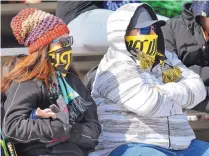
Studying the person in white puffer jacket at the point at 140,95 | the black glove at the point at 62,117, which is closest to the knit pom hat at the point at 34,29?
the black glove at the point at 62,117

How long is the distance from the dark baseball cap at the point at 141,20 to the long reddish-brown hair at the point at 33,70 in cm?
64

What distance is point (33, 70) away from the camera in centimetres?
275

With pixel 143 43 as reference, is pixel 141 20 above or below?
above

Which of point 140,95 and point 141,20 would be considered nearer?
point 140,95

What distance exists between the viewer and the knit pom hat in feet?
9.03

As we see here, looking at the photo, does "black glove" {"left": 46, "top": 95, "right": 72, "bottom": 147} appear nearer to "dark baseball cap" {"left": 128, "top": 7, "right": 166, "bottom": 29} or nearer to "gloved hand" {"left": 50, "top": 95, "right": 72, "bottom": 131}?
"gloved hand" {"left": 50, "top": 95, "right": 72, "bottom": 131}

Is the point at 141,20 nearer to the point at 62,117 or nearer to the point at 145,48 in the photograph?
the point at 145,48

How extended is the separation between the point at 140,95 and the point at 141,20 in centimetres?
52

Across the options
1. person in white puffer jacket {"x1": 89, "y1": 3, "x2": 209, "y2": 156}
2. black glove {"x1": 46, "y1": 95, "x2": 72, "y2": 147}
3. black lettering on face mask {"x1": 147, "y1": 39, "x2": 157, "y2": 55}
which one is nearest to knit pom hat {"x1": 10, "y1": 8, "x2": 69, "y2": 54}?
black glove {"x1": 46, "y1": 95, "x2": 72, "y2": 147}

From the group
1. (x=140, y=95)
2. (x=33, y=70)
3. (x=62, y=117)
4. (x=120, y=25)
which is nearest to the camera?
(x=62, y=117)

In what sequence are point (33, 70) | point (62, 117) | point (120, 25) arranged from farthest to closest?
point (120, 25) → point (33, 70) → point (62, 117)

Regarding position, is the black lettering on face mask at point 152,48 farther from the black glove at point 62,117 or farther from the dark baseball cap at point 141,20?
the black glove at point 62,117

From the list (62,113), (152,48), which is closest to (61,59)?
(62,113)

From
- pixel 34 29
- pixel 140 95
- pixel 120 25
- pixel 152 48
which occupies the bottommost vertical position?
pixel 140 95
